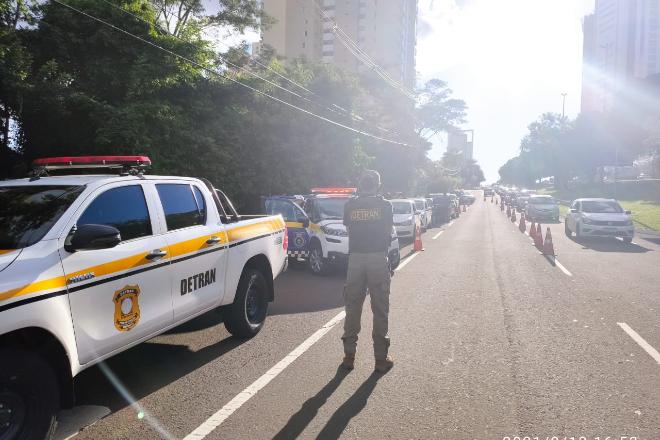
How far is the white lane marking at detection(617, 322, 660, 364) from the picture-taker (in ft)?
20.4

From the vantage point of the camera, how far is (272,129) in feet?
88.5

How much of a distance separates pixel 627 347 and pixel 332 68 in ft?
105

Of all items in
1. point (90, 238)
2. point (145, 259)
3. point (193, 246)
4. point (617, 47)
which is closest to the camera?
point (90, 238)

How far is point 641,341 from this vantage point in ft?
22.4

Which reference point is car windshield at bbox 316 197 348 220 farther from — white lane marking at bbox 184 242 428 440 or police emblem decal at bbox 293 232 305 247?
white lane marking at bbox 184 242 428 440

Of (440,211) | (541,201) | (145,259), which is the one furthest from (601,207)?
(145,259)

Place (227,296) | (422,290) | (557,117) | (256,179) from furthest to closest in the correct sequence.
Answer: (557,117), (256,179), (422,290), (227,296)

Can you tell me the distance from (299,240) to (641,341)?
7.38 meters

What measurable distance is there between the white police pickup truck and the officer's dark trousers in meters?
1.46

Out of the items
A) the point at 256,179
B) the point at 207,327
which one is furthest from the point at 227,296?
the point at 256,179

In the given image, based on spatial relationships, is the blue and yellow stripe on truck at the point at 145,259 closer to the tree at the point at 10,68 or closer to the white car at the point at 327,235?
the white car at the point at 327,235

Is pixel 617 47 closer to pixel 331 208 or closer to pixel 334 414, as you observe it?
pixel 331 208

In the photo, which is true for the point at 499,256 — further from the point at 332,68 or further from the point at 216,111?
the point at 332,68

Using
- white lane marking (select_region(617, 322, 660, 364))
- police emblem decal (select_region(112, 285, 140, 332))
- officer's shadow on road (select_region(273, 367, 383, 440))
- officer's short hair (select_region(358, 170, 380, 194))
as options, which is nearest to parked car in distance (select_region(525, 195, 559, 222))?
white lane marking (select_region(617, 322, 660, 364))
